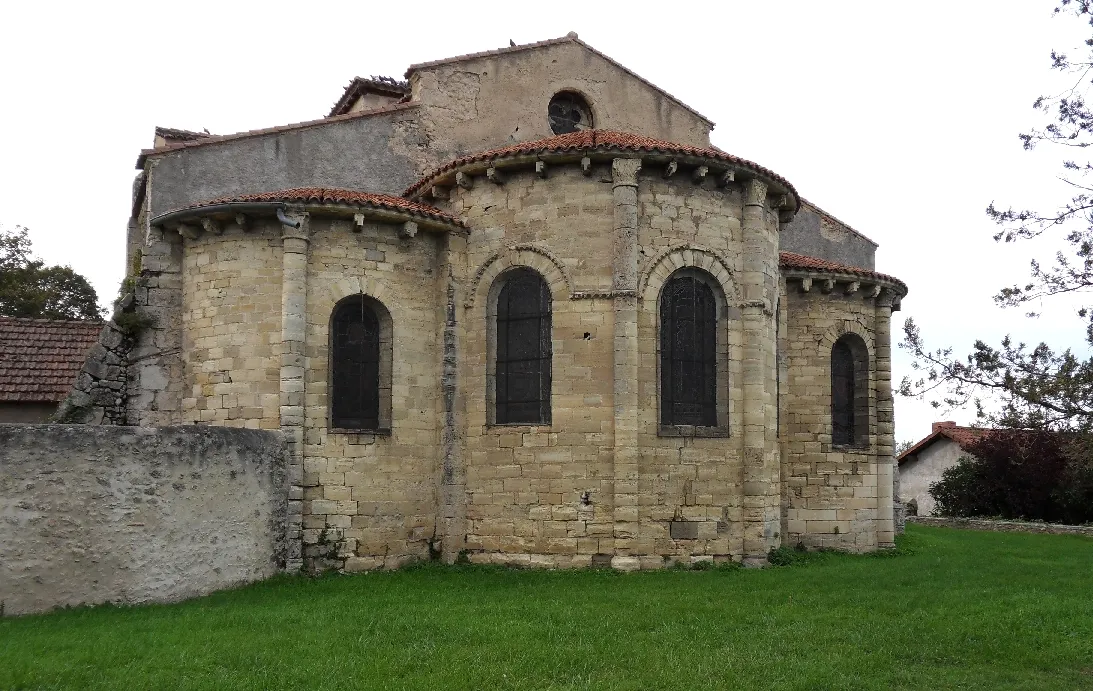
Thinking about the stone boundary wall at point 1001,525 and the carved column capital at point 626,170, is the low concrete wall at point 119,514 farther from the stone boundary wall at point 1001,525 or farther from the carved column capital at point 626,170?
the stone boundary wall at point 1001,525

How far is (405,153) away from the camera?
58.6ft

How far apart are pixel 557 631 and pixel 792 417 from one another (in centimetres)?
894

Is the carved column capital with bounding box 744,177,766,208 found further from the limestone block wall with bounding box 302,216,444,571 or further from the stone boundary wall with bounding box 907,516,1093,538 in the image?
the stone boundary wall with bounding box 907,516,1093,538

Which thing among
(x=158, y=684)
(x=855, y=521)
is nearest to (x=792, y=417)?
(x=855, y=521)

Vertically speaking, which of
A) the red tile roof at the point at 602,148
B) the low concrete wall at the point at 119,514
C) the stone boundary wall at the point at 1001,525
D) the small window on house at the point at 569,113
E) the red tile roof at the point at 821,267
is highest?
the small window on house at the point at 569,113

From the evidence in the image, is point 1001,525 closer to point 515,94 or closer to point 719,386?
point 719,386

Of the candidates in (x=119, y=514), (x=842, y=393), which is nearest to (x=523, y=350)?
(x=119, y=514)

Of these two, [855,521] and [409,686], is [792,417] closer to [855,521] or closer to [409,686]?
[855,521]

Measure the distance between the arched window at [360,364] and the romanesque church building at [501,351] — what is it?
32 mm

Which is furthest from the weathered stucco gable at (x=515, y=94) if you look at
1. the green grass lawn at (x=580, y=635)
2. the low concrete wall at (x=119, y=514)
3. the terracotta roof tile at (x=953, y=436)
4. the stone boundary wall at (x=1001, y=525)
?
the terracotta roof tile at (x=953, y=436)

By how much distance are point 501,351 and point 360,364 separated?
2.17 m

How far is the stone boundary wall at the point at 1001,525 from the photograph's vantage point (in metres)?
25.1

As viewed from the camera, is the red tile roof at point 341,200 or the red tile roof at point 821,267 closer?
the red tile roof at point 341,200

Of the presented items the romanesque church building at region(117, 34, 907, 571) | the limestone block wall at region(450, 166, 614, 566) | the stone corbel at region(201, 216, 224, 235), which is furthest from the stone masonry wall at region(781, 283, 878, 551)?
the stone corbel at region(201, 216, 224, 235)
